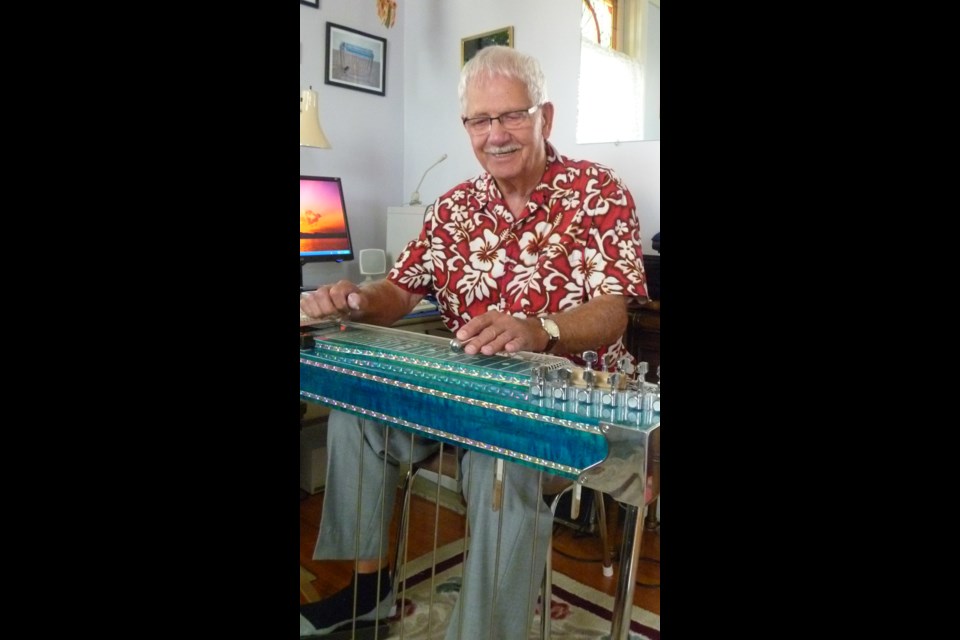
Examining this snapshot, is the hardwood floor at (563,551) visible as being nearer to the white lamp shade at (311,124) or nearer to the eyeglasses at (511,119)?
the eyeglasses at (511,119)

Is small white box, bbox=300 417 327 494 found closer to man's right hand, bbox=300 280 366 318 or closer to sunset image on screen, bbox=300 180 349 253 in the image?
sunset image on screen, bbox=300 180 349 253

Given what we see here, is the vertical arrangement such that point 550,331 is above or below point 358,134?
below

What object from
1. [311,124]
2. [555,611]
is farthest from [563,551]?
[311,124]

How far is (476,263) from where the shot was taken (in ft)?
4.84

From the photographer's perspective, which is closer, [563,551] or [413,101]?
[563,551]

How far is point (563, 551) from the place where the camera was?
1820mm

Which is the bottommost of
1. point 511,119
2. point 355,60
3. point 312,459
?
point 312,459

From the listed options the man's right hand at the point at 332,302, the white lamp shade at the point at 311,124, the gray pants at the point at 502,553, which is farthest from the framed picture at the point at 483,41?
the gray pants at the point at 502,553

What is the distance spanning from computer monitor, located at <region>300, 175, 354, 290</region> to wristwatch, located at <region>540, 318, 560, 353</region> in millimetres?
1538

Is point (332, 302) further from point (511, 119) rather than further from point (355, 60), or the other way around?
point (355, 60)

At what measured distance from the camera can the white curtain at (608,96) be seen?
88.7 inches

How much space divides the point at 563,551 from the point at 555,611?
311mm
